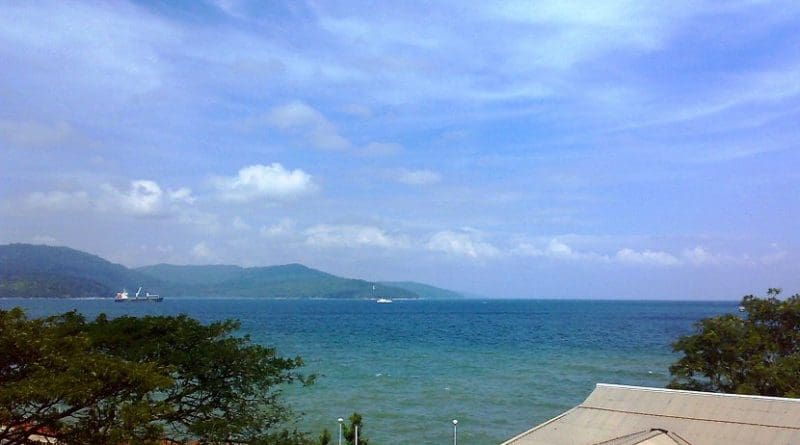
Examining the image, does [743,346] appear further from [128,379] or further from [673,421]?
[128,379]

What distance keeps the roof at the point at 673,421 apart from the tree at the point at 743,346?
26.3 feet

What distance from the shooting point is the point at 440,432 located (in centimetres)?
2791

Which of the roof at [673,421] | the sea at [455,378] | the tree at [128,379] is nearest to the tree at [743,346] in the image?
the sea at [455,378]

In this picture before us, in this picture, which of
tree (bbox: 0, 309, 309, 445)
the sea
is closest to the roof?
tree (bbox: 0, 309, 309, 445)

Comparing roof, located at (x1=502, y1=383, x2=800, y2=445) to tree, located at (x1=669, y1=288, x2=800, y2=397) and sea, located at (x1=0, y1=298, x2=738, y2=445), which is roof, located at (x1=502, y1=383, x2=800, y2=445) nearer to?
tree, located at (x1=669, y1=288, x2=800, y2=397)

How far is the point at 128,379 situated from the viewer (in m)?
11.4

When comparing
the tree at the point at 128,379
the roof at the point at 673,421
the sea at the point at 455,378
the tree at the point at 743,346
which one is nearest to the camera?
the tree at the point at 128,379

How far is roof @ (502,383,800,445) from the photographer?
14.5m

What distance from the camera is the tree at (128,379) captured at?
429 inches

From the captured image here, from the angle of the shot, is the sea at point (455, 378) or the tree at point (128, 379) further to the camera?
the sea at point (455, 378)

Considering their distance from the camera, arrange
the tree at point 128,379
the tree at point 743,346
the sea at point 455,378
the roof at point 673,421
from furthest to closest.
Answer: the sea at point 455,378 < the tree at point 743,346 < the roof at point 673,421 < the tree at point 128,379

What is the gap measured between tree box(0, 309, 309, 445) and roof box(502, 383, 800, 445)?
6.63m

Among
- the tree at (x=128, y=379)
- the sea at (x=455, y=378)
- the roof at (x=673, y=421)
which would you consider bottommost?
the sea at (x=455, y=378)

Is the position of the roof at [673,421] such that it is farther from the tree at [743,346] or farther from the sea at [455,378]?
the sea at [455,378]
